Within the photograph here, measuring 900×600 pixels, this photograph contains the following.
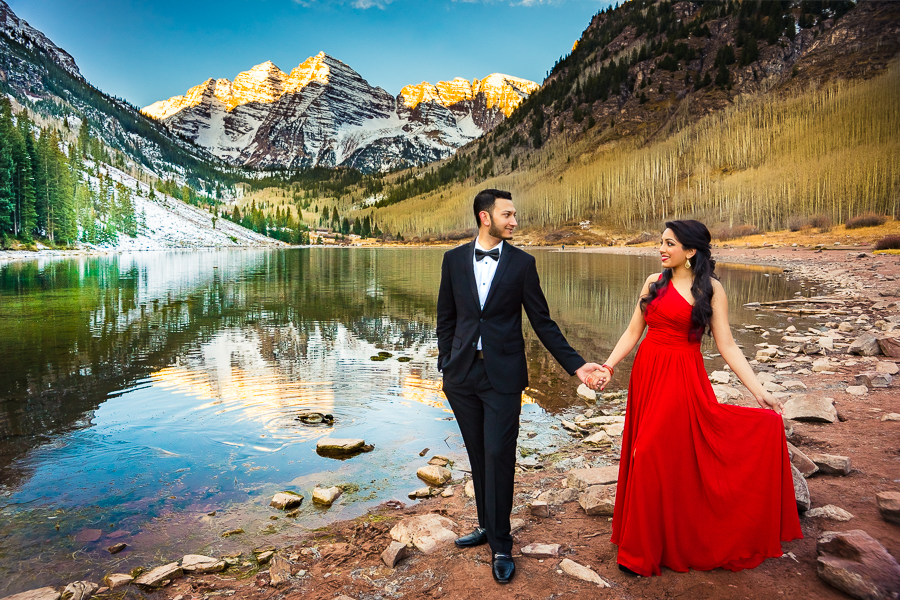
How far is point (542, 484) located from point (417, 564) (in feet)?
7.14

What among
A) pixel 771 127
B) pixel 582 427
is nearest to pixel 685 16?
pixel 771 127

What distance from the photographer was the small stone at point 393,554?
4.47 metres

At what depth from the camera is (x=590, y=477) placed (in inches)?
226

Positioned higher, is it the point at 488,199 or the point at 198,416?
the point at 488,199

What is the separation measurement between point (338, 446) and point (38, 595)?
390cm

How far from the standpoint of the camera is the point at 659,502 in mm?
3861

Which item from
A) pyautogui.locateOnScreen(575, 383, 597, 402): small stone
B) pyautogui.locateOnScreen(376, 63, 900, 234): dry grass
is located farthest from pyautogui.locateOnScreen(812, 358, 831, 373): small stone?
pyautogui.locateOnScreen(376, 63, 900, 234): dry grass

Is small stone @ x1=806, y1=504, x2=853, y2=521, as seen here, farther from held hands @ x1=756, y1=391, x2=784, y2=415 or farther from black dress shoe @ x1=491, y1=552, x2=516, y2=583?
black dress shoe @ x1=491, y1=552, x2=516, y2=583

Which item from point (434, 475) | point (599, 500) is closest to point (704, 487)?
point (599, 500)

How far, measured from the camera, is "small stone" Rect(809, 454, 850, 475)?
5.18 metres

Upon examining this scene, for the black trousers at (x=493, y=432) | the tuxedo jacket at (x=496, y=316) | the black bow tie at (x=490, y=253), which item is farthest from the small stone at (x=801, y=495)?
the black bow tie at (x=490, y=253)

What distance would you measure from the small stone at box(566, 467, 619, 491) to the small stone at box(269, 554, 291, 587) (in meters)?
2.94

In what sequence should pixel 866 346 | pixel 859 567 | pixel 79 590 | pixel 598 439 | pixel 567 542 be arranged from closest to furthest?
1. pixel 859 567
2. pixel 79 590
3. pixel 567 542
4. pixel 598 439
5. pixel 866 346

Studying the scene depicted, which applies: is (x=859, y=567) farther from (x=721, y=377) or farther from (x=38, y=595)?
(x=721, y=377)
